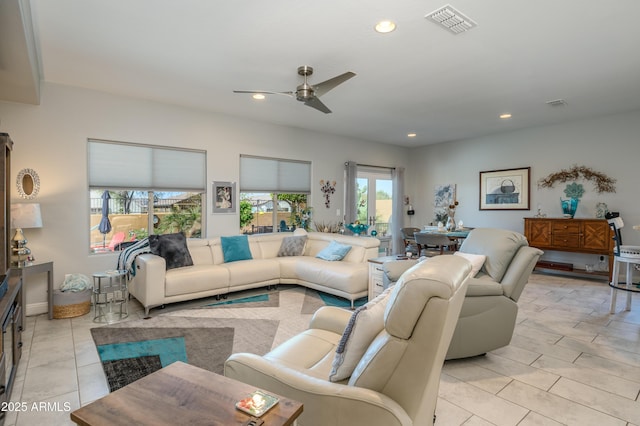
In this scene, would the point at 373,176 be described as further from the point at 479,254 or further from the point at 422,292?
the point at 422,292

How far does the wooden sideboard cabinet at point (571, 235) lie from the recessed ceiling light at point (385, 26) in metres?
4.97

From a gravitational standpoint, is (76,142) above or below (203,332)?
above

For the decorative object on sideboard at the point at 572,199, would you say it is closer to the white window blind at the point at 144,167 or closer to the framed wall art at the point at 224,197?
the framed wall art at the point at 224,197

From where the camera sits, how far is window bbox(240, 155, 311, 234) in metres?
5.98

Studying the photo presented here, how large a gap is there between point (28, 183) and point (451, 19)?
15.9 ft

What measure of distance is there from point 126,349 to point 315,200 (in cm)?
443

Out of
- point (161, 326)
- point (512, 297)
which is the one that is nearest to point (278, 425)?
point (512, 297)

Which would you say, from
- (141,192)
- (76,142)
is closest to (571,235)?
(141,192)

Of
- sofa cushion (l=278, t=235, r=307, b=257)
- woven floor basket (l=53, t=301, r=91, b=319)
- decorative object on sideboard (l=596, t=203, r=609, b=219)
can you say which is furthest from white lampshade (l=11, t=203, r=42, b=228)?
decorative object on sideboard (l=596, t=203, r=609, b=219)

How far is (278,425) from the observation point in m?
1.06

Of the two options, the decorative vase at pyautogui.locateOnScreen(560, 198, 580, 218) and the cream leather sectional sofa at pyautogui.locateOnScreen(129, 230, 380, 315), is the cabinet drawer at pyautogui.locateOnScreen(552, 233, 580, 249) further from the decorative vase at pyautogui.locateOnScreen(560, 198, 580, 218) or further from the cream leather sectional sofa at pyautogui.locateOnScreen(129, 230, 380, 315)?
the cream leather sectional sofa at pyautogui.locateOnScreen(129, 230, 380, 315)

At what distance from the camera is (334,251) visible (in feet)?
16.5

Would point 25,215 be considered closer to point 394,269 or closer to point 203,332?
point 203,332

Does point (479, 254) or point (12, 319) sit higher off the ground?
point (479, 254)
